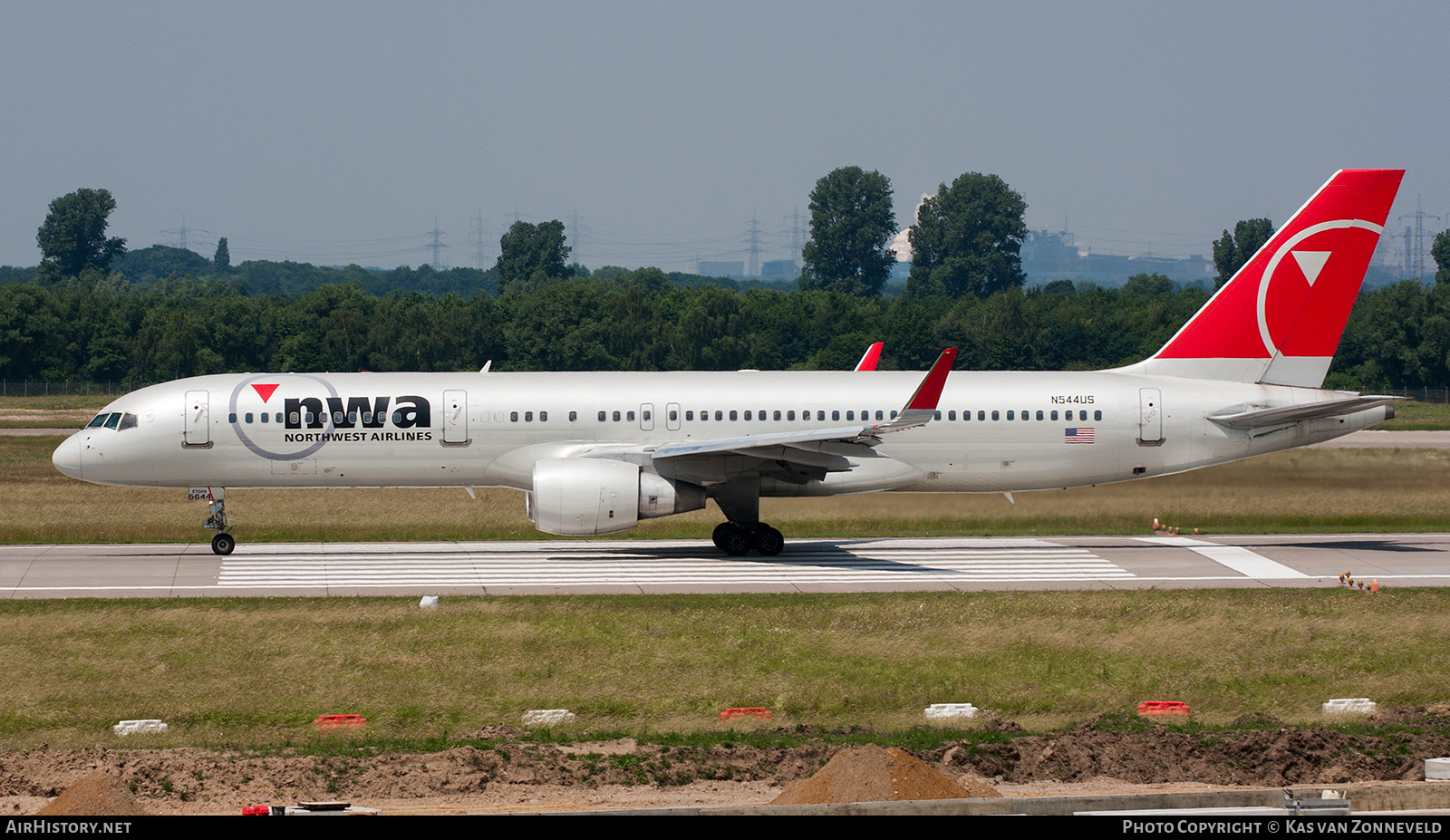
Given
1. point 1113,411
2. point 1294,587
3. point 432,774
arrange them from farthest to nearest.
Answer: point 1113,411 < point 1294,587 < point 432,774

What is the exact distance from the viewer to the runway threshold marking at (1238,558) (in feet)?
95.9

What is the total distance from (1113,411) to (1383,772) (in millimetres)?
18553

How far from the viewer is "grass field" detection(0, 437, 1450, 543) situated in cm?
3559

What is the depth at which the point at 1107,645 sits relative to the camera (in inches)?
858

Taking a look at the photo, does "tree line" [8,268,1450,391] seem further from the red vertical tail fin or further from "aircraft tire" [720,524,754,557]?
"aircraft tire" [720,524,754,557]

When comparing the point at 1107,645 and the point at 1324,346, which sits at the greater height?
A: the point at 1324,346

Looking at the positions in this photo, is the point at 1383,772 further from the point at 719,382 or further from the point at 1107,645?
the point at 719,382

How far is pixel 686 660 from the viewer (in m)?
20.8

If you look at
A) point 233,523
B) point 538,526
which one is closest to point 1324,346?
point 538,526

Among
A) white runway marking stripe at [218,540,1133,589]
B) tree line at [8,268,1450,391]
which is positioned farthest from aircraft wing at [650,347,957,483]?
tree line at [8,268,1450,391]

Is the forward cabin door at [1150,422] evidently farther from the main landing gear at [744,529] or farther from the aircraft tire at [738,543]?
the aircraft tire at [738,543]

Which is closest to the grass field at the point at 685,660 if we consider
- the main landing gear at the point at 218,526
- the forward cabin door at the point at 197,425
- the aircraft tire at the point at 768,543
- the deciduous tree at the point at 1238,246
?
the aircraft tire at the point at 768,543

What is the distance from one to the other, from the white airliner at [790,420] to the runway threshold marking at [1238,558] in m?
2.02
